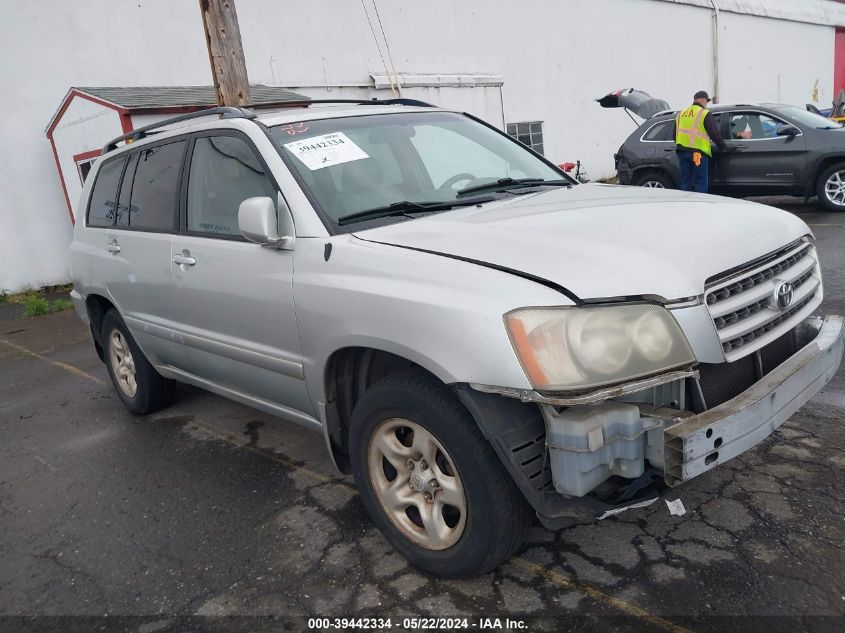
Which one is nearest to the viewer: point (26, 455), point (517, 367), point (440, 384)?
point (517, 367)

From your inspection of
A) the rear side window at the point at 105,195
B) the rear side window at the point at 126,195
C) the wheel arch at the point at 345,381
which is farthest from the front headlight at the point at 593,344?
the rear side window at the point at 105,195

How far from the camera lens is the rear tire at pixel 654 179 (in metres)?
10.9

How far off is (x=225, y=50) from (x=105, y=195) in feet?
9.00

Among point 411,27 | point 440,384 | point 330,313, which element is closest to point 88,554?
point 330,313

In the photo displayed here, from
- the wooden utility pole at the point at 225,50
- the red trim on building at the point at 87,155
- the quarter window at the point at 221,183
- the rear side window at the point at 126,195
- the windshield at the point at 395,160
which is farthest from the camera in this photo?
the red trim on building at the point at 87,155

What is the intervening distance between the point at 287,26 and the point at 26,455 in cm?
884

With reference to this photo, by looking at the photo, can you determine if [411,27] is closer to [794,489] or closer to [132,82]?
[132,82]

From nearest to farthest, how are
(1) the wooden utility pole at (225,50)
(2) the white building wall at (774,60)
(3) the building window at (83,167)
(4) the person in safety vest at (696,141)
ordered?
(1) the wooden utility pole at (225,50) < (3) the building window at (83,167) < (4) the person in safety vest at (696,141) < (2) the white building wall at (774,60)

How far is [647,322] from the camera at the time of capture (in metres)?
2.22

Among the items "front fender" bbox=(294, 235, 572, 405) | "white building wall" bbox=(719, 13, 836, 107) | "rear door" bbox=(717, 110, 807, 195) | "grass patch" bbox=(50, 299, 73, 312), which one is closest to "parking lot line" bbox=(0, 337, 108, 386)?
"grass patch" bbox=(50, 299, 73, 312)

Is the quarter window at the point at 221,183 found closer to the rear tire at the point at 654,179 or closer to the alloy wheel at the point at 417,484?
the alloy wheel at the point at 417,484

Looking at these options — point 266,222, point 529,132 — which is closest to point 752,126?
point 529,132

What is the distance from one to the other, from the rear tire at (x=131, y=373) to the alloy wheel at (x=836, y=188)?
30.0ft

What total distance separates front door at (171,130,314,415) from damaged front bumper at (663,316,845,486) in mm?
1562
